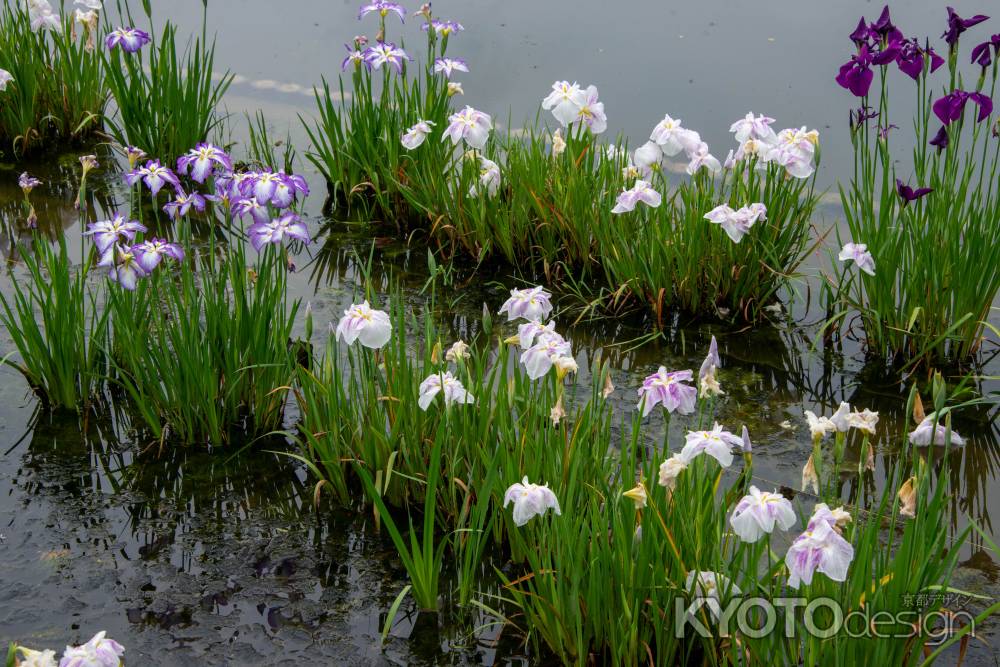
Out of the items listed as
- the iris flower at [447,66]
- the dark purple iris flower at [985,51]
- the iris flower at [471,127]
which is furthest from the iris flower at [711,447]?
the iris flower at [447,66]

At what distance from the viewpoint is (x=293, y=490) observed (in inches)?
135

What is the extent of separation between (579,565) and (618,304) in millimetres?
2342

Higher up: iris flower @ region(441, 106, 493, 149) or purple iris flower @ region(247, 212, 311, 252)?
iris flower @ region(441, 106, 493, 149)

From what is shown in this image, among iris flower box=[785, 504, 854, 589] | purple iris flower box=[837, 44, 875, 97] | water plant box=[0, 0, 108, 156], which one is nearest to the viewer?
iris flower box=[785, 504, 854, 589]

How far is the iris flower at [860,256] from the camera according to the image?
3951 millimetres

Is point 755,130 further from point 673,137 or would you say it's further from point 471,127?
point 471,127

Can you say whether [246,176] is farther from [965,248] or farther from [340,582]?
[965,248]

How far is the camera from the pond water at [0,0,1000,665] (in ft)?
9.07

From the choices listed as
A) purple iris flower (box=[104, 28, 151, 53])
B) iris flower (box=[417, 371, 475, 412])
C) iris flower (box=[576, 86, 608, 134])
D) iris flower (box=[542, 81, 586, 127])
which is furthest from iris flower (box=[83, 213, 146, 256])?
iris flower (box=[576, 86, 608, 134])

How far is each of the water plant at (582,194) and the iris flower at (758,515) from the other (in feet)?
6.95

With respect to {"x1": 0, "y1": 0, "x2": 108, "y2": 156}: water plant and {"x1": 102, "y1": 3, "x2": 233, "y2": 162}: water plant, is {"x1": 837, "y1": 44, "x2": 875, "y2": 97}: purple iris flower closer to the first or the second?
{"x1": 102, "y1": 3, "x2": 233, "y2": 162}: water plant

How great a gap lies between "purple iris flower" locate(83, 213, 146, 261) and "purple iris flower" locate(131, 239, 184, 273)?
71 mm

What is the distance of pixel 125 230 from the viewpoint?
3.42 metres

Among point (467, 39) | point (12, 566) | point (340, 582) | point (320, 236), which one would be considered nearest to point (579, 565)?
point (340, 582)
